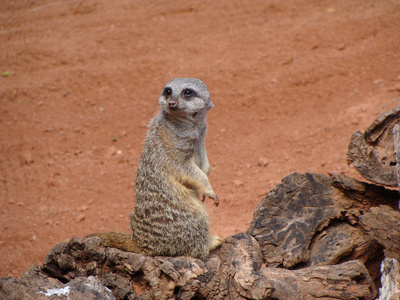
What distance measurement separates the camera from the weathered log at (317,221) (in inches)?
133

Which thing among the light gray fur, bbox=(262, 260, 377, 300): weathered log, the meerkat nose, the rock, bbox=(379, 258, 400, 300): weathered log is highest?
the meerkat nose

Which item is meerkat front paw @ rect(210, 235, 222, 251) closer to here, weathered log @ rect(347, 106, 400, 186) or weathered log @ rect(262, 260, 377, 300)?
weathered log @ rect(262, 260, 377, 300)

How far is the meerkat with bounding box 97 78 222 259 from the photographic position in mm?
3357

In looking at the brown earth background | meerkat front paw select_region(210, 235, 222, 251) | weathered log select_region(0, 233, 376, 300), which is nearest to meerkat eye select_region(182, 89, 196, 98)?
meerkat front paw select_region(210, 235, 222, 251)

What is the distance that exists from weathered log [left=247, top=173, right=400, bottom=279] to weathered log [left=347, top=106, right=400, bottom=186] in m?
0.22

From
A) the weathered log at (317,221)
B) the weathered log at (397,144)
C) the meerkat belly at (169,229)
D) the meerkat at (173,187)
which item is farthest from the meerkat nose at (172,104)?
the weathered log at (397,144)

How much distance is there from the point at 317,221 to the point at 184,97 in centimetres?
153

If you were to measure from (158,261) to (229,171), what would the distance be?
9.92ft

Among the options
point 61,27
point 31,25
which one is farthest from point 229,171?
point 31,25

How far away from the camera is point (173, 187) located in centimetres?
350

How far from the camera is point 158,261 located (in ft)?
9.82

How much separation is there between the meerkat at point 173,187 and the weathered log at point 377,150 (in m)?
1.30

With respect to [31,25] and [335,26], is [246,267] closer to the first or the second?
[335,26]

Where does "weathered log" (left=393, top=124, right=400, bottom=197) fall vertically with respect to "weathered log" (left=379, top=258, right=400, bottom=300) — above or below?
above
